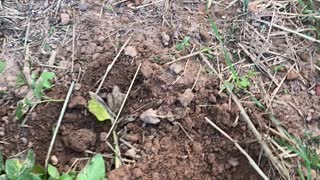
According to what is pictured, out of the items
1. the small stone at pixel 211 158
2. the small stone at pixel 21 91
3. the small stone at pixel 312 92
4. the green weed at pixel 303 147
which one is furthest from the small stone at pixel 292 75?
the small stone at pixel 21 91

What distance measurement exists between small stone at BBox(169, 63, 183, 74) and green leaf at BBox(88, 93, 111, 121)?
0.98 ft

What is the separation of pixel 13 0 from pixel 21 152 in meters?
0.72

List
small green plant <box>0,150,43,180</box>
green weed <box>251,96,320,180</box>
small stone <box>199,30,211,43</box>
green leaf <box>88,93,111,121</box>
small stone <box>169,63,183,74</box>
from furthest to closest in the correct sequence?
1. small stone <box>199,30,211,43</box>
2. small stone <box>169,63,183,74</box>
3. green leaf <box>88,93,111,121</box>
4. green weed <box>251,96,320,180</box>
5. small green plant <box>0,150,43,180</box>

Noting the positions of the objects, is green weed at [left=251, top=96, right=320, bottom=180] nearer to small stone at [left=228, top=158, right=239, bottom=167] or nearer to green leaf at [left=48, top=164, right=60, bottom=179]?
small stone at [left=228, top=158, right=239, bottom=167]

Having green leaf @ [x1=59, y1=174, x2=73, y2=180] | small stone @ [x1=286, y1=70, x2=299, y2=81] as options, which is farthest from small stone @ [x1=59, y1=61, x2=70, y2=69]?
small stone @ [x1=286, y1=70, x2=299, y2=81]

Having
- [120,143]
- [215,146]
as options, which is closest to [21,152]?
[120,143]

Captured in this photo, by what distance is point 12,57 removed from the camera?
81.8 inches

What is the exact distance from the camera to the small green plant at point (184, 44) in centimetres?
209

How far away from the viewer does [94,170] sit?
1.72 meters

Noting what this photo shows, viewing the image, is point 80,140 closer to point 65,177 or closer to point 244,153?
point 65,177

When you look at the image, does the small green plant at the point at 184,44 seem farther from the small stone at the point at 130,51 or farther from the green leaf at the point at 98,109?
the green leaf at the point at 98,109

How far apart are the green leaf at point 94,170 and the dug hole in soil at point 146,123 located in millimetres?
74

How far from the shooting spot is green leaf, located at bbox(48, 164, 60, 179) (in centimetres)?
175

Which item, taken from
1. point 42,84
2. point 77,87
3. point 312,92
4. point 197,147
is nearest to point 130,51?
point 77,87
